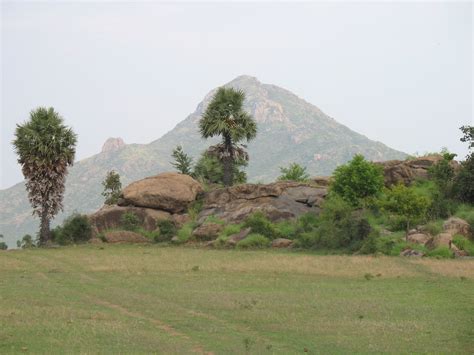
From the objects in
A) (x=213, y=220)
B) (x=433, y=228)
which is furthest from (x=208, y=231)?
(x=433, y=228)

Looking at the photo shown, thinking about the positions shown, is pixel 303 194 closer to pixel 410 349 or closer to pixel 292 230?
pixel 292 230

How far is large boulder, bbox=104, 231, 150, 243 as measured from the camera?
54844 millimetres

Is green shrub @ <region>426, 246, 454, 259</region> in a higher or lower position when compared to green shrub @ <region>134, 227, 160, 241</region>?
lower

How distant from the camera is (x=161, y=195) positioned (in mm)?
58656

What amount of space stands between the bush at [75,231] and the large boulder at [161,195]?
4579 mm

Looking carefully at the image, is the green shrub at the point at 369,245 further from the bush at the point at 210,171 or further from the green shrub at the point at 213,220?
the bush at the point at 210,171

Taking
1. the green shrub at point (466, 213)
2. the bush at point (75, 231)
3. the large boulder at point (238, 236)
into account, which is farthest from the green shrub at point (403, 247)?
the bush at point (75, 231)

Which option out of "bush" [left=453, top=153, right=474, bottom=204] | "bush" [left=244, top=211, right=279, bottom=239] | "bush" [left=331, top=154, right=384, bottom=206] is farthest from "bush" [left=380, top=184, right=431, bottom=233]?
"bush" [left=244, top=211, right=279, bottom=239]

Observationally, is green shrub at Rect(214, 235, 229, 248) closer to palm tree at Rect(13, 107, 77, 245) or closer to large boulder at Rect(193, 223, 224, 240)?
large boulder at Rect(193, 223, 224, 240)

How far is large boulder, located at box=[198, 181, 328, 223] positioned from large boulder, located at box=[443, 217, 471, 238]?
12681 millimetres

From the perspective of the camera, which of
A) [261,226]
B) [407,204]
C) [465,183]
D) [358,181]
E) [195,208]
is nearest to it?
[407,204]

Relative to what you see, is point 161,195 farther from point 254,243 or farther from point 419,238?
point 419,238

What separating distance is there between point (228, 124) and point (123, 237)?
1407 cm

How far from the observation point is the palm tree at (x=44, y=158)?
54594 millimetres
